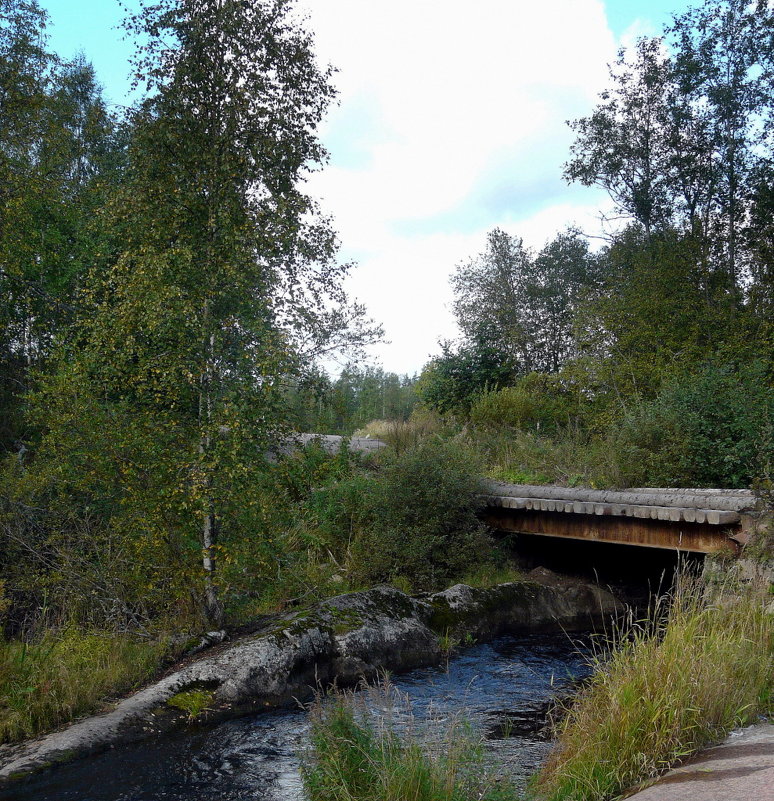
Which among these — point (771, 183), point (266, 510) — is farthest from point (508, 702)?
point (771, 183)

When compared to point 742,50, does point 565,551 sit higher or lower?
lower

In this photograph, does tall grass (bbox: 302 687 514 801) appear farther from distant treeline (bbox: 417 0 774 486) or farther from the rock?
distant treeline (bbox: 417 0 774 486)

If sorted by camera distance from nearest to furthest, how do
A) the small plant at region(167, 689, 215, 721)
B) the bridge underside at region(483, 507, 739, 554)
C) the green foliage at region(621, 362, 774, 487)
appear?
the small plant at region(167, 689, 215, 721) → the bridge underside at region(483, 507, 739, 554) → the green foliage at region(621, 362, 774, 487)

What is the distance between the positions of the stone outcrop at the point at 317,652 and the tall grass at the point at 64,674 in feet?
0.88

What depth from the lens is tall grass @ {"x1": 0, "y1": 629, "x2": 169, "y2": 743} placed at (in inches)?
264

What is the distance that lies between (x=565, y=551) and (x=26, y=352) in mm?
12901

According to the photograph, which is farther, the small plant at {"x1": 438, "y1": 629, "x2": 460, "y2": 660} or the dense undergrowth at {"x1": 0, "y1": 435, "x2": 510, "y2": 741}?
the small plant at {"x1": 438, "y1": 629, "x2": 460, "y2": 660}

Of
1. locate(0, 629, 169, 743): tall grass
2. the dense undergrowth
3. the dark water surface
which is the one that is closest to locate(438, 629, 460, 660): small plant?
the dark water surface

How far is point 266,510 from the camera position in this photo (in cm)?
880

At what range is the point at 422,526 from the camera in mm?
12609

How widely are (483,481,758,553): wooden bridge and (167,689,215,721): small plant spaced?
631 centimetres

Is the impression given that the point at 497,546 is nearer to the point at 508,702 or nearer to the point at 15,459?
the point at 508,702

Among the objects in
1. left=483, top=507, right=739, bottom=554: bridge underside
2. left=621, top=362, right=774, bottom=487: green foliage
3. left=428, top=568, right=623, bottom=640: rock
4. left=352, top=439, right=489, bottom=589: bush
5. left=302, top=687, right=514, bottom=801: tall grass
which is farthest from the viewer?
left=352, top=439, right=489, bottom=589: bush

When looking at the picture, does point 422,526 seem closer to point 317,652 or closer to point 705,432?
point 317,652
